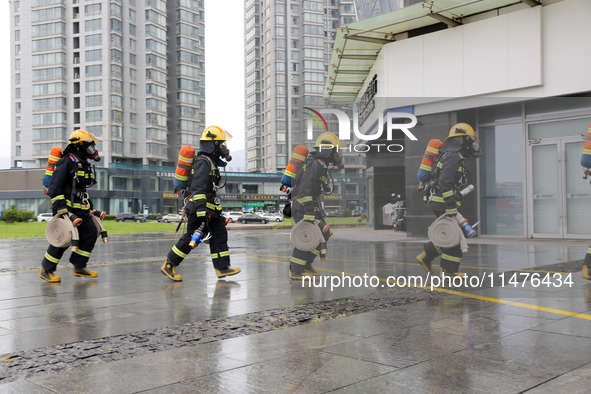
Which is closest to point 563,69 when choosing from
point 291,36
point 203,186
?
point 203,186

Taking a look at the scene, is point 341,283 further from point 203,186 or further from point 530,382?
point 530,382

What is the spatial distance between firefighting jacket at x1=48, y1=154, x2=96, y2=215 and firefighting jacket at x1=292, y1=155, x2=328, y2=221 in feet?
11.0

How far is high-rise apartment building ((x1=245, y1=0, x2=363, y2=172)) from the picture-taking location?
9700cm

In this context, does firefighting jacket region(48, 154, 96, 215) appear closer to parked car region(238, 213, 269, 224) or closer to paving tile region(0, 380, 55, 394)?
paving tile region(0, 380, 55, 394)

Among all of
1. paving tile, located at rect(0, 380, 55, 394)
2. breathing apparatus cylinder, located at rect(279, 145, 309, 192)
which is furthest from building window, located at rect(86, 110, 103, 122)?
paving tile, located at rect(0, 380, 55, 394)

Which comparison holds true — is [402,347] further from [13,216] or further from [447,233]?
[13,216]

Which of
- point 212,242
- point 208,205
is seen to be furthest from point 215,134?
point 212,242

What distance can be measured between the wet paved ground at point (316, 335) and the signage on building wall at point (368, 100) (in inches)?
447

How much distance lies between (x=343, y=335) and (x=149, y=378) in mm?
1763

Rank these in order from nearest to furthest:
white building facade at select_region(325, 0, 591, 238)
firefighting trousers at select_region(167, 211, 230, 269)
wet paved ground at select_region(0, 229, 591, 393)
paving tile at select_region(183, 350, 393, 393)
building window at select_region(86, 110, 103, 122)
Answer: paving tile at select_region(183, 350, 393, 393) → wet paved ground at select_region(0, 229, 591, 393) → firefighting trousers at select_region(167, 211, 230, 269) → white building facade at select_region(325, 0, 591, 238) → building window at select_region(86, 110, 103, 122)

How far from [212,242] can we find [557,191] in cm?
1097

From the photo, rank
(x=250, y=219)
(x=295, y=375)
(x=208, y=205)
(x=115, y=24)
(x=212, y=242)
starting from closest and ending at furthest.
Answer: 1. (x=295, y=375)
2. (x=208, y=205)
3. (x=212, y=242)
4. (x=250, y=219)
5. (x=115, y=24)

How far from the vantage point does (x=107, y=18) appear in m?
80.1

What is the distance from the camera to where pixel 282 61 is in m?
102
